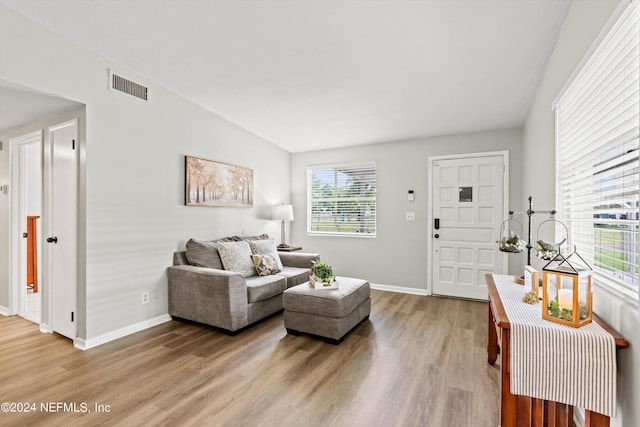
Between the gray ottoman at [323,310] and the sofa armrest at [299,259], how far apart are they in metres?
1.10

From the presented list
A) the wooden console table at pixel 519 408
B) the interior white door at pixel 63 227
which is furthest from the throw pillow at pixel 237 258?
the wooden console table at pixel 519 408

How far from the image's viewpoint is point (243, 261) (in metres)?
3.55

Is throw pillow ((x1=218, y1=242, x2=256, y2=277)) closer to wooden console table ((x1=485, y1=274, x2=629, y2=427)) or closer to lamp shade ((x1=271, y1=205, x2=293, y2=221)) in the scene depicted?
lamp shade ((x1=271, y1=205, x2=293, y2=221))

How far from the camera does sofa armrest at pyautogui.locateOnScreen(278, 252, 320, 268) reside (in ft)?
14.0

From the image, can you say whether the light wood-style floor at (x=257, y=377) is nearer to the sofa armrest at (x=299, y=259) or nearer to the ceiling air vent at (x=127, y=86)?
the sofa armrest at (x=299, y=259)

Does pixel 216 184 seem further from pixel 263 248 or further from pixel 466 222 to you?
pixel 466 222

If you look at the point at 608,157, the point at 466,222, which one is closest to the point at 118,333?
the point at 608,157

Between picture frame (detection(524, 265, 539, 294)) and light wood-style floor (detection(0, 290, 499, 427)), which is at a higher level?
picture frame (detection(524, 265, 539, 294))

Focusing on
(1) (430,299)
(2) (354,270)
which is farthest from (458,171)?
(2) (354,270)

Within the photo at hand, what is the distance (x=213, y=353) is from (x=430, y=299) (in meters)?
3.01

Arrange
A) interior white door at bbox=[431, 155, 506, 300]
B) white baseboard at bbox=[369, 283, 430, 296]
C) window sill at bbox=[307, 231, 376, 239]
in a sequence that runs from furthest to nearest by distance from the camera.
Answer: window sill at bbox=[307, 231, 376, 239] → white baseboard at bbox=[369, 283, 430, 296] → interior white door at bbox=[431, 155, 506, 300]

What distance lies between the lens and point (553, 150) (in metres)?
2.36

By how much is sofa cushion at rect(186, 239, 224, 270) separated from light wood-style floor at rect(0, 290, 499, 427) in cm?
67

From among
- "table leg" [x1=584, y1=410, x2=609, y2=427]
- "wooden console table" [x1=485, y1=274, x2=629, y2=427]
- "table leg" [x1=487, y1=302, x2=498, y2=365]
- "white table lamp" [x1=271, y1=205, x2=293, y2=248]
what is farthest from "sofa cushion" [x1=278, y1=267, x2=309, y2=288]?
"table leg" [x1=584, y1=410, x2=609, y2=427]
